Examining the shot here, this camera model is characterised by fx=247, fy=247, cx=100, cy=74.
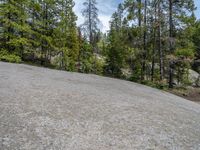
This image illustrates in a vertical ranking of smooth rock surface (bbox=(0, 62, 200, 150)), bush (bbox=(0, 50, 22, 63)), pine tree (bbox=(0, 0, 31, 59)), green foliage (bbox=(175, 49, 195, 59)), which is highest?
pine tree (bbox=(0, 0, 31, 59))

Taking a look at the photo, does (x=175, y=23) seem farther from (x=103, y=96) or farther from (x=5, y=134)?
(x=5, y=134)

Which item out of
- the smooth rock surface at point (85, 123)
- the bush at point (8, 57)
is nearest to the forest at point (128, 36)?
the bush at point (8, 57)

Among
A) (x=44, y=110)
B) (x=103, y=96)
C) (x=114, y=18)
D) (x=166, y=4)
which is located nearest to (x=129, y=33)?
(x=166, y=4)

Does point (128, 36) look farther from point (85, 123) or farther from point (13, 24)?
point (85, 123)

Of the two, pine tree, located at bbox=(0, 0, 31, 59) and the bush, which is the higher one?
pine tree, located at bbox=(0, 0, 31, 59)

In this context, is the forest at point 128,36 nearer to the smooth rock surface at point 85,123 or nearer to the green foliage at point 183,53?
the green foliage at point 183,53

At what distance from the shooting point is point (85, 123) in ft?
21.9

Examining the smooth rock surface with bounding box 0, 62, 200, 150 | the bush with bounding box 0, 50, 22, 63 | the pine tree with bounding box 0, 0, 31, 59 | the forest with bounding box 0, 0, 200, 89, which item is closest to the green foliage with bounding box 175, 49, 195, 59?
the forest with bounding box 0, 0, 200, 89

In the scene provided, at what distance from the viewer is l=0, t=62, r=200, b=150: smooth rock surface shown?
5641 millimetres

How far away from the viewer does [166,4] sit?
79.5 feet

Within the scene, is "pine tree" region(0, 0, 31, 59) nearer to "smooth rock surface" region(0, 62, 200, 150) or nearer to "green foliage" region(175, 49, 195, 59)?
"green foliage" region(175, 49, 195, 59)

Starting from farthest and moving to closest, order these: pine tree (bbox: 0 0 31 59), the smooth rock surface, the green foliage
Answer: pine tree (bbox: 0 0 31 59) → the green foliage → the smooth rock surface

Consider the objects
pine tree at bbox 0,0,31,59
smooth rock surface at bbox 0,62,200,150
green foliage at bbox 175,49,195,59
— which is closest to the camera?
smooth rock surface at bbox 0,62,200,150

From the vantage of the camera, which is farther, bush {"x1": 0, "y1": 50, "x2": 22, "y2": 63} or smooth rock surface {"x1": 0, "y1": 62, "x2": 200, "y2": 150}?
bush {"x1": 0, "y1": 50, "x2": 22, "y2": 63}
